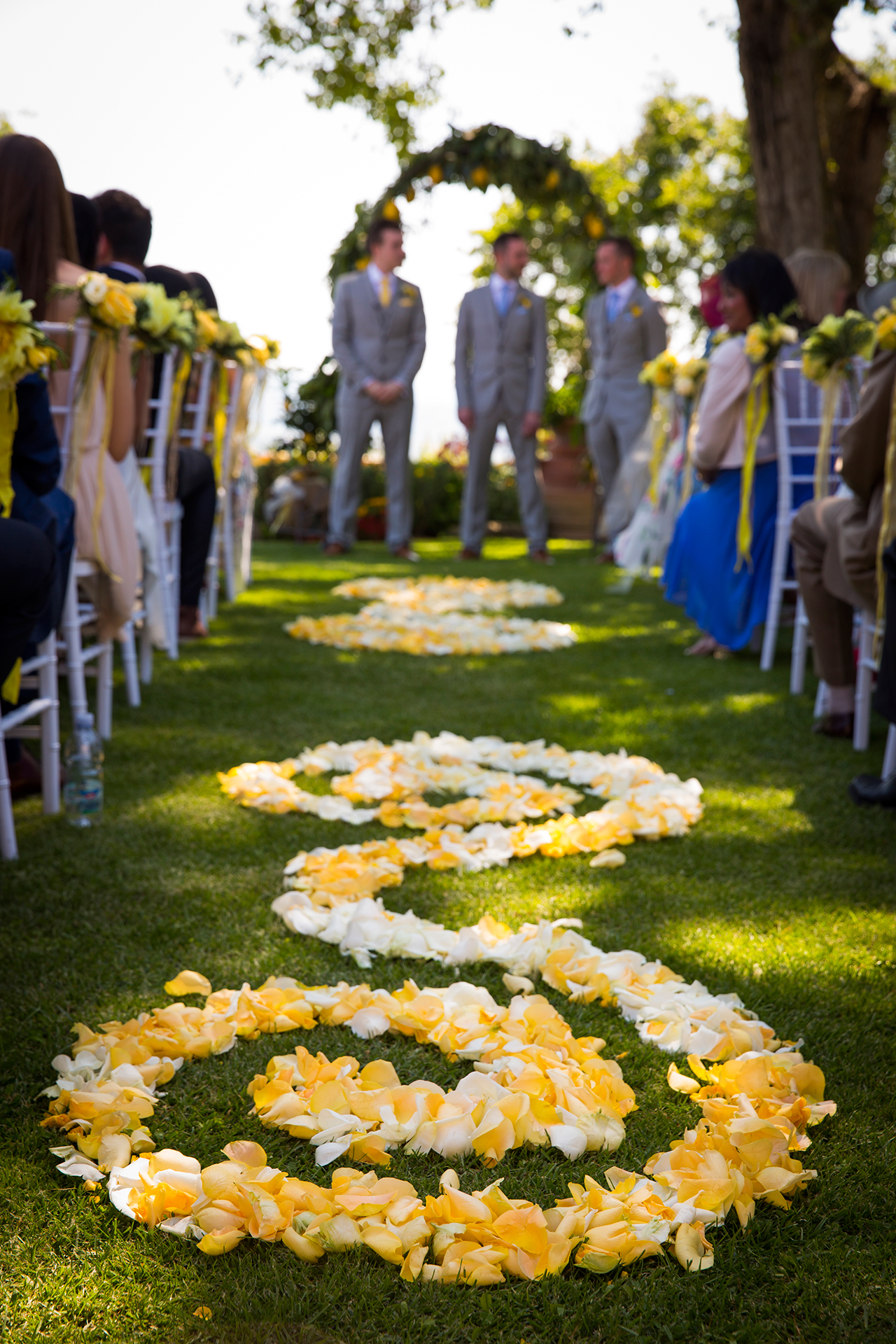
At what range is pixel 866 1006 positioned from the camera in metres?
1.86

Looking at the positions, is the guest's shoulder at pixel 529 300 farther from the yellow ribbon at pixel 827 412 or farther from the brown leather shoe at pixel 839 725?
the brown leather shoe at pixel 839 725

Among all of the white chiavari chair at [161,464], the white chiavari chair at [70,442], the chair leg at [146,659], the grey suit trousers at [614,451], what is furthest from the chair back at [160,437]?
the grey suit trousers at [614,451]

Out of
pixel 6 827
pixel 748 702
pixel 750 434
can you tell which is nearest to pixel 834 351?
pixel 750 434

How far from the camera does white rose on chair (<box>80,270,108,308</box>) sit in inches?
113

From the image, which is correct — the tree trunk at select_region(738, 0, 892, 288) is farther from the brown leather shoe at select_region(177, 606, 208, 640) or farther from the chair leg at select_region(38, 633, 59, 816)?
the chair leg at select_region(38, 633, 59, 816)

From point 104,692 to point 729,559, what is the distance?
2.91 metres

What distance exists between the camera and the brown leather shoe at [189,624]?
5316mm

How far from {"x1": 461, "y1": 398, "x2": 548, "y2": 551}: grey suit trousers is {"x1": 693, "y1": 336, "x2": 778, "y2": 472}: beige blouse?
4383 mm

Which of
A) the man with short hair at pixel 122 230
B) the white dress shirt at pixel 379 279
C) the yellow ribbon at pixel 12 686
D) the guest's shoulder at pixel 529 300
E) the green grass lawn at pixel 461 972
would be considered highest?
the white dress shirt at pixel 379 279

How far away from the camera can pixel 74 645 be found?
302cm

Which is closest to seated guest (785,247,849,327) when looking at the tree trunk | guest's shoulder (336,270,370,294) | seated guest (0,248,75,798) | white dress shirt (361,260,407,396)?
the tree trunk

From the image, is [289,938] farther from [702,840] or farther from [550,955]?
[702,840]

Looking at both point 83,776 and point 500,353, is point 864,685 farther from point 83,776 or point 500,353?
point 500,353

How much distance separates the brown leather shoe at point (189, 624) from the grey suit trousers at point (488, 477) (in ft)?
14.5
